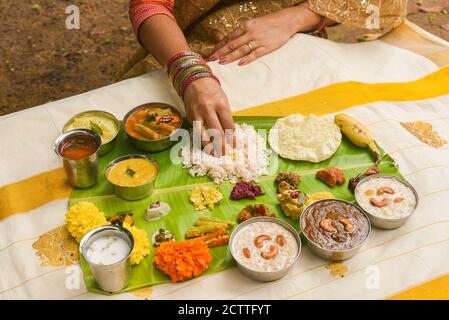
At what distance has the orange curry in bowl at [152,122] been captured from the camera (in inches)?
89.7

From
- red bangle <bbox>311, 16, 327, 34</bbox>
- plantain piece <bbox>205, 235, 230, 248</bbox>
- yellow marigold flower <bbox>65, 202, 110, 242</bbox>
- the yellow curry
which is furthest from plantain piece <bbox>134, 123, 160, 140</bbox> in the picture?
red bangle <bbox>311, 16, 327, 34</bbox>

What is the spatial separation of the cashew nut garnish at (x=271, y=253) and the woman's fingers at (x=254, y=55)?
1204 millimetres

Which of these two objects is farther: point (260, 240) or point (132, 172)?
point (132, 172)

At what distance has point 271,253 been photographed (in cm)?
181

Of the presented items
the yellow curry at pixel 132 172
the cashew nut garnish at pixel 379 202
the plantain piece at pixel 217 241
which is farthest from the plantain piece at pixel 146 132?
the cashew nut garnish at pixel 379 202

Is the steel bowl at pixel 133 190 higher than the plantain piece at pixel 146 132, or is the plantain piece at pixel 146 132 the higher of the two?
the plantain piece at pixel 146 132

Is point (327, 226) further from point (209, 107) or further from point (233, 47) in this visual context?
point (233, 47)

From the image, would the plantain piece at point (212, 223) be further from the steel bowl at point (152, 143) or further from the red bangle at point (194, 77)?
the red bangle at point (194, 77)

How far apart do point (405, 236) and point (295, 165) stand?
1.79ft

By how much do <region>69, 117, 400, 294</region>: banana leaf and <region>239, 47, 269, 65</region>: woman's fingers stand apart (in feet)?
1.61

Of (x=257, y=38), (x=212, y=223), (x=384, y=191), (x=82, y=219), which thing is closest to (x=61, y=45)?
(x=257, y=38)

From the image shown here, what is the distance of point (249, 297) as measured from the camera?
5.79 feet

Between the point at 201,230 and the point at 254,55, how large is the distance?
116 cm

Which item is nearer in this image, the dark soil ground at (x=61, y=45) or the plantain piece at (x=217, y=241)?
the plantain piece at (x=217, y=241)
